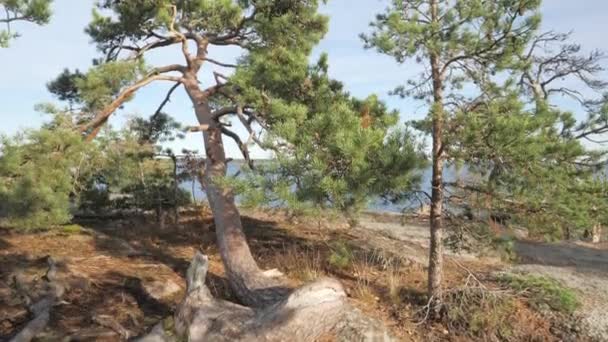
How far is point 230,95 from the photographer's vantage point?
22.2 feet

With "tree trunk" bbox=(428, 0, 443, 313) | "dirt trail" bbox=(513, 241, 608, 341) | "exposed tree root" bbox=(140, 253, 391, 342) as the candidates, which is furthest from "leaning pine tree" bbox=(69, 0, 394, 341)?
"dirt trail" bbox=(513, 241, 608, 341)

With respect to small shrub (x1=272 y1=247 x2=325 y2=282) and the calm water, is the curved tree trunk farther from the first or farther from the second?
the calm water

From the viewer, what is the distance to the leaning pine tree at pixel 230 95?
4.69 meters

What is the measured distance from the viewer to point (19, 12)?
6.67 meters

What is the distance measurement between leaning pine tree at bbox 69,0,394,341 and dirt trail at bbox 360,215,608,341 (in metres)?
1.81

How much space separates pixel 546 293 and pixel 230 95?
4556 millimetres

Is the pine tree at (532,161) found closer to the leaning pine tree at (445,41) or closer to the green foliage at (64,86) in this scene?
the leaning pine tree at (445,41)

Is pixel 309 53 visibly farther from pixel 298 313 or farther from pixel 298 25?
pixel 298 313

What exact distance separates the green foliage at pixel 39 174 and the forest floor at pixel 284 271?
2.87ft

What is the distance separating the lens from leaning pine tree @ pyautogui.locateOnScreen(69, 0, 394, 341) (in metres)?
4.69

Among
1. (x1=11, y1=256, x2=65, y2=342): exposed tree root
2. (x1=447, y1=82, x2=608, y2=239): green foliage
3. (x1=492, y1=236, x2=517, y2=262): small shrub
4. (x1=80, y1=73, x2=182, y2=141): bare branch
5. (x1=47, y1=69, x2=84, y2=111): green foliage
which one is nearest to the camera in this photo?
(x1=447, y1=82, x2=608, y2=239): green foliage

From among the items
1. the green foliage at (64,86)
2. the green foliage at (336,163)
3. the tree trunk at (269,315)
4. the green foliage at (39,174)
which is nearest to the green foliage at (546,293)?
the tree trunk at (269,315)

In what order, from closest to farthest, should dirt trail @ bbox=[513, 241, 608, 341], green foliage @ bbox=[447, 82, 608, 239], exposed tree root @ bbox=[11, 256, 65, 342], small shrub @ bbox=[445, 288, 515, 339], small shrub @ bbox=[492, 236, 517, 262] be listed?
1. green foliage @ bbox=[447, 82, 608, 239]
2. exposed tree root @ bbox=[11, 256, 65, 342]
3. small shrub @ bbox=[445, 288, 515, 339]
4. small shrub @ bbox=[492, 236, 517, 262]
5. dirt trail @ bbox=[513, 241, 608, 341]

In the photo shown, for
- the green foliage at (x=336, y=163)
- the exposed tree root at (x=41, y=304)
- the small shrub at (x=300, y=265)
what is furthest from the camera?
the small shrub at (x=300, y=265)
